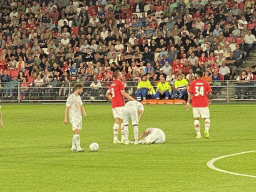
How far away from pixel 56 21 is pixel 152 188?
36.1 meters

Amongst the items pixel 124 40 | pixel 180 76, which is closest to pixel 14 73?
pixel 124 40

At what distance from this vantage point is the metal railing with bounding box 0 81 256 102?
37.0 meters

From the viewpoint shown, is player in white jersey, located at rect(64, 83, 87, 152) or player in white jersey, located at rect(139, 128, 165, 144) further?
player in white jersey, located at rect(139, 128, 165, 144)

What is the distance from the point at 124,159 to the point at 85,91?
23.6 meters

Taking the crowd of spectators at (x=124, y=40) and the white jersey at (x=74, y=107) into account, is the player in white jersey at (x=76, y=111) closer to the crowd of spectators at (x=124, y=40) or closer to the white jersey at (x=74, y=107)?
the white jersey at (x=74, y=107)

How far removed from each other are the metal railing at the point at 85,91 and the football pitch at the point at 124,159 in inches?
371

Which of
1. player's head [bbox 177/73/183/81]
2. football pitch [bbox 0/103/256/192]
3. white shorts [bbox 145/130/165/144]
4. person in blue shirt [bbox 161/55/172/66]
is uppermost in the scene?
person in blue shirt [bbox 161/55/172/66]

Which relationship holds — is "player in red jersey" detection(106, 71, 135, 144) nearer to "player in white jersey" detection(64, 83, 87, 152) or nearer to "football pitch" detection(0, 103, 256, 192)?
"football pitch" detection(0, 103, 256, 192)

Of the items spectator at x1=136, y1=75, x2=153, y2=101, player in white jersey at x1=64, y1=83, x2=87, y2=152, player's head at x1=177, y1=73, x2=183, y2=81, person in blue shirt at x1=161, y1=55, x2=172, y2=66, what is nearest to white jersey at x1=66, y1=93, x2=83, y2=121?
player in white jersey at x1=64, y1=83, x2=87, y2=152

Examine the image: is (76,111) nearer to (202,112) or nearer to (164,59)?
(202,112)

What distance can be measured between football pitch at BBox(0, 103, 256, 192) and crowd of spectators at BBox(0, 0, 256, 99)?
11474 millimetres

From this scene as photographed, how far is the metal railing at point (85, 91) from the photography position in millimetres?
37000

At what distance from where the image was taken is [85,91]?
127 ft

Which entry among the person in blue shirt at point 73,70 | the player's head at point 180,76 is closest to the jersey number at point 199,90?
the player's head at point 180,76
